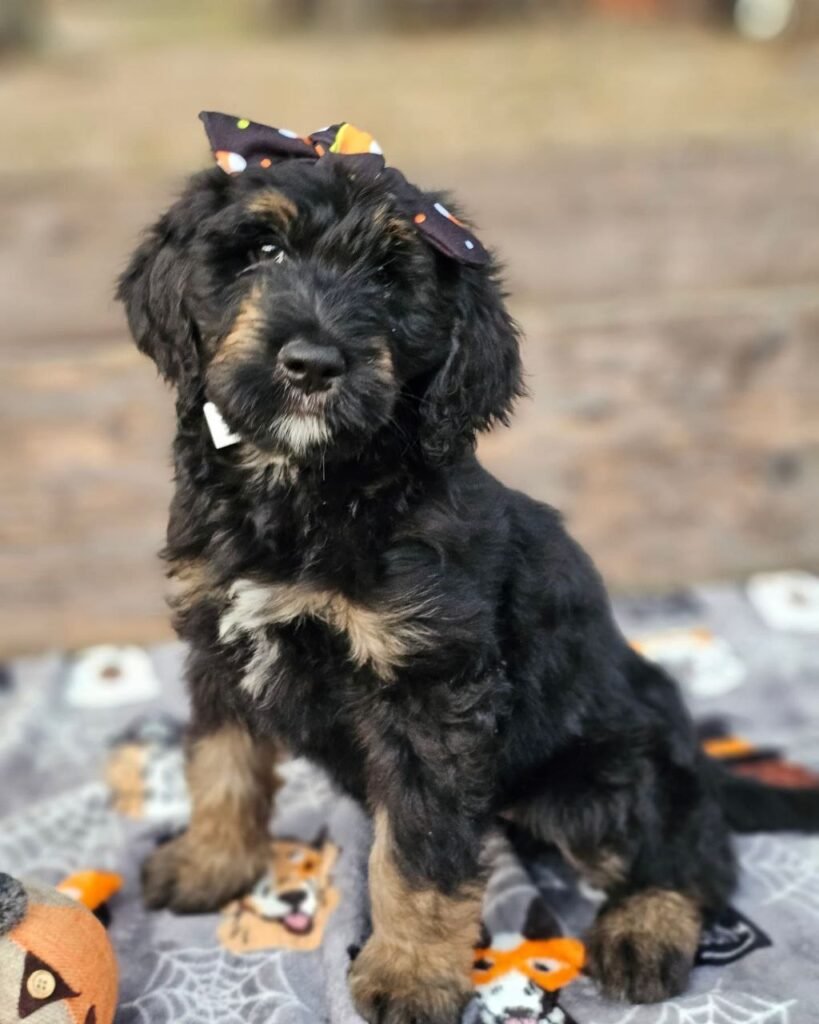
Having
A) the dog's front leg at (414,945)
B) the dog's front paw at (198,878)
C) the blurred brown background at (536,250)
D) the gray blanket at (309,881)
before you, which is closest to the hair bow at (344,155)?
the dog's front leg at (414,945)

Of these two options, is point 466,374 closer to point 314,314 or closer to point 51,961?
point 314,314

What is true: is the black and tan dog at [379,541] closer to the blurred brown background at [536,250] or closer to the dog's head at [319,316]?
the dog's head at [319,316]

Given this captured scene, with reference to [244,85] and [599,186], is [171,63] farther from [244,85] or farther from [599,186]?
[599,186]

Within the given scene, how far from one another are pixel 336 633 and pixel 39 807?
193cm

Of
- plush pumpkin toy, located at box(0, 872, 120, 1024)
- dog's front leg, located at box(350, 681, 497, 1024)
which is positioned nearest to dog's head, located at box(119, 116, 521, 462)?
dog's front leg, located at box(350, 681, 497, 1024)

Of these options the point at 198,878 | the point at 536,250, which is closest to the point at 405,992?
the point at 198,878

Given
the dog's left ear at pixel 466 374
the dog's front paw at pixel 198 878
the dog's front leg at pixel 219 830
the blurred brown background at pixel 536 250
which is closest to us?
the dog's left ear at pixel 466 374

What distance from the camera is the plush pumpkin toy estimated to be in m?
2.50

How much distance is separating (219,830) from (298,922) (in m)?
0.36

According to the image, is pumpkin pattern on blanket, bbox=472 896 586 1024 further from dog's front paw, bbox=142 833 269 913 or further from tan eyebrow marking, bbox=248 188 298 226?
tan eyebrow marking, bbox=248 188 298 226

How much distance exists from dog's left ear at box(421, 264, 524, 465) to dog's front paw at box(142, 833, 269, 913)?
4.85 ft

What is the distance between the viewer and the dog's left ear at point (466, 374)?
2.76m

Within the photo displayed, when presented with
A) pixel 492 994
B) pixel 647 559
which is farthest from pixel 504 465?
pixel 492 994

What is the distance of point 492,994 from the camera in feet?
9.96
